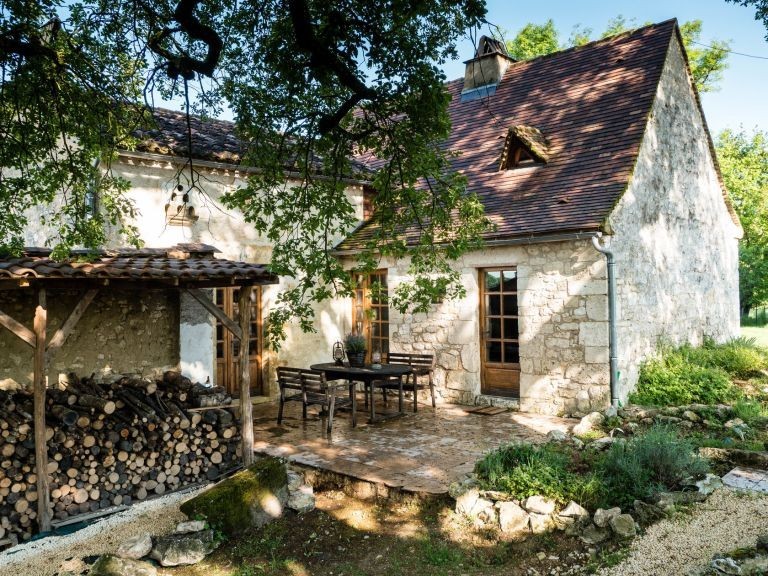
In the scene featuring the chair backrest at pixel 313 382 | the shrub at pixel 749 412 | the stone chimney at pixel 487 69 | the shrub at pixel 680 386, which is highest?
the stone chimney at pixel 487 69

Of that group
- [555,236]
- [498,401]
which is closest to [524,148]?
[555,236]

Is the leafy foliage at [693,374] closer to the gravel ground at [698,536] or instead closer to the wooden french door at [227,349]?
the gravel ground at [698,536]

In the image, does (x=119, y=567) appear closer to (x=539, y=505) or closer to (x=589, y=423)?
(x=539, y=505)

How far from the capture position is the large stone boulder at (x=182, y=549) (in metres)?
4.58

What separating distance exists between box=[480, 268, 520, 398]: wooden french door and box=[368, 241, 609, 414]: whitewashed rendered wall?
0.15 metres

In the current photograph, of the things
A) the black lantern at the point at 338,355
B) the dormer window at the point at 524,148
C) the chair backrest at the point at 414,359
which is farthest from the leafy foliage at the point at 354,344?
the dormer window at the point at 524,148

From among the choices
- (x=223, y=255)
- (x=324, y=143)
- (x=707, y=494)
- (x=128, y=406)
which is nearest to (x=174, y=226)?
(x=223, y=255)

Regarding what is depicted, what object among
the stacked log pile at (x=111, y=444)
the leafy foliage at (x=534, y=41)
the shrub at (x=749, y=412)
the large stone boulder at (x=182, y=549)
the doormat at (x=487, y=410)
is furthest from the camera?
the leafy foliage at (x=534, y=41)

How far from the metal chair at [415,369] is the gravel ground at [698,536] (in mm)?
4642

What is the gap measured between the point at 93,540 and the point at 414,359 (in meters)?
5.56

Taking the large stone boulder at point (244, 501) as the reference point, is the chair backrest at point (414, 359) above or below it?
above

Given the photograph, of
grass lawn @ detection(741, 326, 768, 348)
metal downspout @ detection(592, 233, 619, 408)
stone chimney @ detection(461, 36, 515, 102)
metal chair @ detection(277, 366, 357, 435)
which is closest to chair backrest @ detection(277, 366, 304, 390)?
metal chair @ detection(277, 366, 357, 435)

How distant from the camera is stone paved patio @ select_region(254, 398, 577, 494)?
234 inches

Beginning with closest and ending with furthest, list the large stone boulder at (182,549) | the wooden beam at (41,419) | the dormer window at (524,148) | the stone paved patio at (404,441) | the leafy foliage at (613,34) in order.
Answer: the large stone boulder at (182,549)
the wooden beam at (41,419)
the stone paved patio at (404,441)
the dormer window at (524,148)
the leafy foliage at (613,34)
